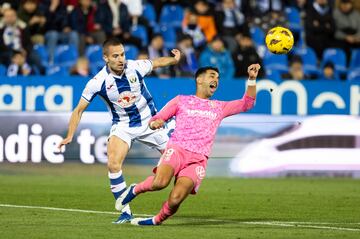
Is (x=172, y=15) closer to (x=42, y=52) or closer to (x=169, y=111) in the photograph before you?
(x=42, y=52)

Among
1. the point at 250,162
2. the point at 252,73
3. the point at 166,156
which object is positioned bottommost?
the point at 250,162

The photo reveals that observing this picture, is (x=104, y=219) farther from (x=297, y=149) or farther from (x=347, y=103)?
(x=347, y=103)

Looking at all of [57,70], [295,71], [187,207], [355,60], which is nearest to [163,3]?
[57,70]

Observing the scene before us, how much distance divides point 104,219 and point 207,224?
137cm

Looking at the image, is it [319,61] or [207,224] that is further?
[319,61]

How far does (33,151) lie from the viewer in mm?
20984

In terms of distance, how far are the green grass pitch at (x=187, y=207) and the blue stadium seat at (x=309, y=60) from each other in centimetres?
641

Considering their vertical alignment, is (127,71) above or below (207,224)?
above

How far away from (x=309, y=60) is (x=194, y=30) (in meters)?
2.82

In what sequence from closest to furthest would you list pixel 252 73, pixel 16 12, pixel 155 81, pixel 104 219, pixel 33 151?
pixel 252 73 → pixel 104 219 → pixel 33 151 → pixel 155 81 → pixel 16 12

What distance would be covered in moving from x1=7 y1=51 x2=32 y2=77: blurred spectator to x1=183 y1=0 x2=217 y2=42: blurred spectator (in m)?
4.41

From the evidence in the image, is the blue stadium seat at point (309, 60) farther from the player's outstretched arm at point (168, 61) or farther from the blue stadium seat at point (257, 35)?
the player's outstretched arm at point (168, 61)

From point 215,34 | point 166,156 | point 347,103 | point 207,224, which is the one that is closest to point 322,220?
point 207,224

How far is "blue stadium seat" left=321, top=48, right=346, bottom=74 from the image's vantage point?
27531 millimetres
